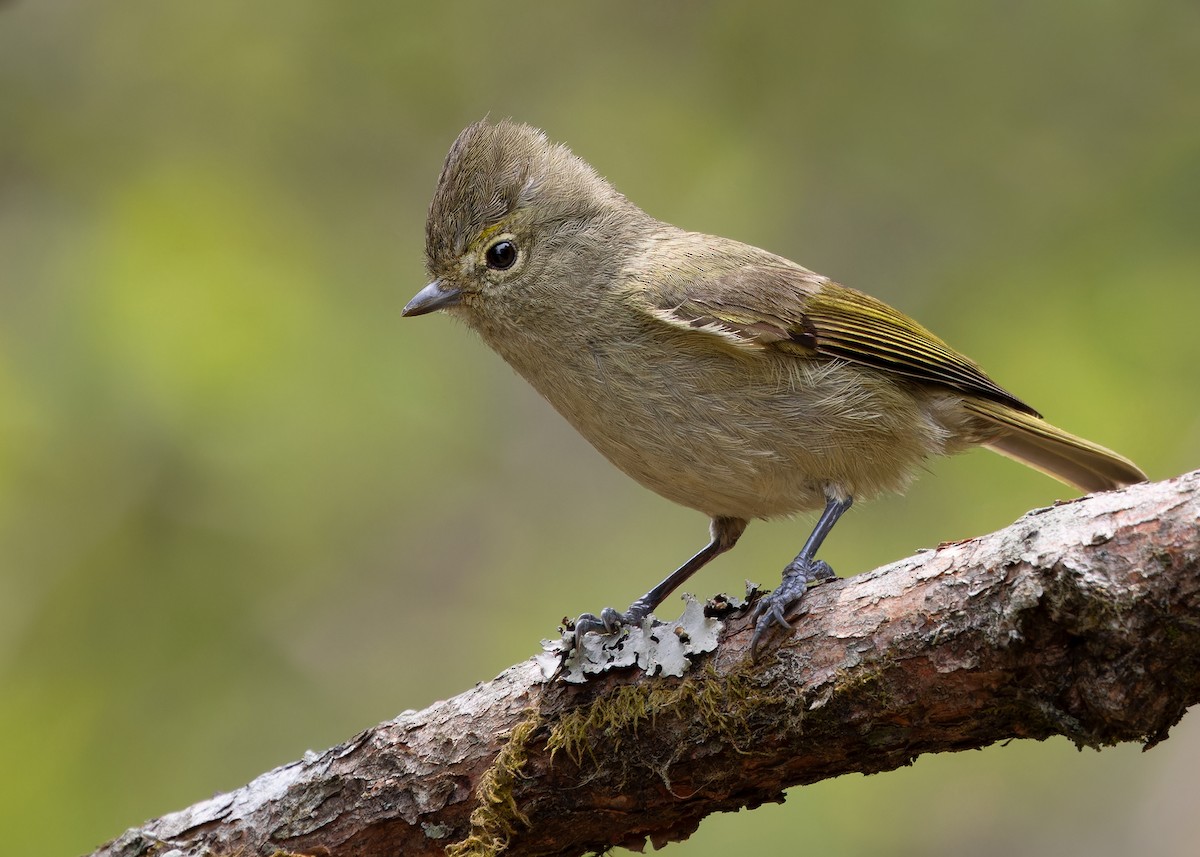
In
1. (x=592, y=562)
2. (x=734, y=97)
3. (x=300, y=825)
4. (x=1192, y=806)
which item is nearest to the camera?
(x=300, y=825)

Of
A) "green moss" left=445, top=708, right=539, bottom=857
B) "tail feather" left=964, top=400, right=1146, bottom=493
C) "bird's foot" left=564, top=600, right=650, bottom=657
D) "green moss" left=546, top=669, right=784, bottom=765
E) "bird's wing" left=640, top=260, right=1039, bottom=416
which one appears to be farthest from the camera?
"tail feather" left=964, top=400, right=1146, bottom=493

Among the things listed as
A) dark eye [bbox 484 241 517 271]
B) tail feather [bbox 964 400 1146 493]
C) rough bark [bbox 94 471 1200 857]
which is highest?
dark eye [bbox 484 241 517 271]

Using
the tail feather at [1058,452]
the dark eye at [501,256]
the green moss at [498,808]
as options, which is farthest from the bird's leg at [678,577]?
the dark eye at [501,256]

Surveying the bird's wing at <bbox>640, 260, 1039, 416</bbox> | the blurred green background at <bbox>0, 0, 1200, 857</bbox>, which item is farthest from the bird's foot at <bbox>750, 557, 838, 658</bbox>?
the blurred green background at <bbox>0, 0, 1200, 857</bbox>

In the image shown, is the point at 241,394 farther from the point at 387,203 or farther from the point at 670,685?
the point at 670,685

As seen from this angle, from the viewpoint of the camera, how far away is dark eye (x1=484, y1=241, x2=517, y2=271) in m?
4.04

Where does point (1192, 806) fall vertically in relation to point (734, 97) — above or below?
below

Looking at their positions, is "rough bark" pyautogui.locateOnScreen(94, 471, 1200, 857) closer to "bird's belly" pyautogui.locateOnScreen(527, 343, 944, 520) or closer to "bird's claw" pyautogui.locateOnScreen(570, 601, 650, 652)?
"bird's claw" pyautogui.locateOnScreen(570, 601, 650, 652)

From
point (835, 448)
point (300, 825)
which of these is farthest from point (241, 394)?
point (835, 448)

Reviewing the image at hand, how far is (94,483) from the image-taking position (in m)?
4.96

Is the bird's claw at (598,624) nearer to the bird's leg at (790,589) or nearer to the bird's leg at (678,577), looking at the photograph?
the bird's leg at (678,577)

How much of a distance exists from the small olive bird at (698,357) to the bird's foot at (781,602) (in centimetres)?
18

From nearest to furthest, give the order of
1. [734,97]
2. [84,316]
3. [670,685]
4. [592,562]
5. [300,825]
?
[670,685] → [300,825] → [84,316] → [592,562] → [734,97]

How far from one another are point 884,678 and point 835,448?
1.15 meters
